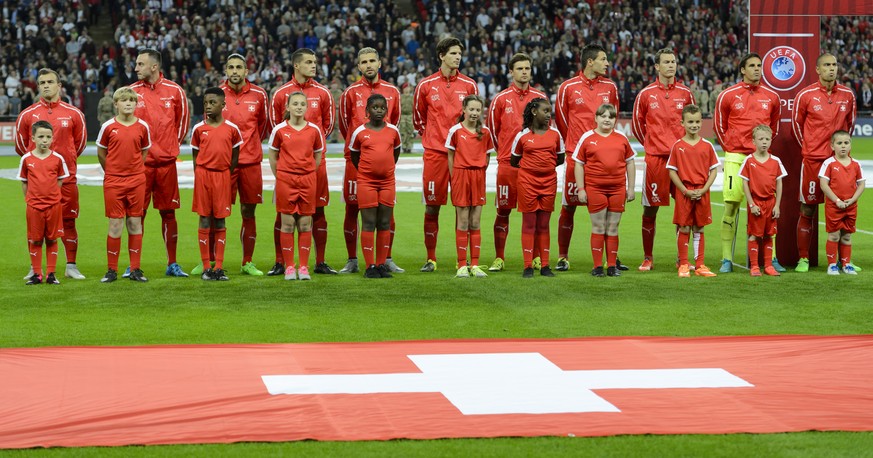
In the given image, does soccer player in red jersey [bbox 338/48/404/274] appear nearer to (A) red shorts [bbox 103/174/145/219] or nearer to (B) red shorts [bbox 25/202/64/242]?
(A) red shorts [bbox 103/174/145/219]

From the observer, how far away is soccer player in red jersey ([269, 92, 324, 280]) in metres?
10.5

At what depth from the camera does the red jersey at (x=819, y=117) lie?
36.7 ft

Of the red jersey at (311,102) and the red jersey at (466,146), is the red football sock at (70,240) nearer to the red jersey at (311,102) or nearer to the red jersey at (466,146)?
the red jersey at (311,102)

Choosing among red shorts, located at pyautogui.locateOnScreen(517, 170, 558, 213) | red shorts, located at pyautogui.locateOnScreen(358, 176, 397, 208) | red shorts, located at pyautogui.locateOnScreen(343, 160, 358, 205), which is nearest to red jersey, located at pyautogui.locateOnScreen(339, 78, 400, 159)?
red shorts, located at pyautogui.locateOnScreen(343, 160, 358, 205)

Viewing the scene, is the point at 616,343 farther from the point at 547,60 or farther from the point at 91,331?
the point at 547,60

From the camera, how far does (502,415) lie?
577 centimetres

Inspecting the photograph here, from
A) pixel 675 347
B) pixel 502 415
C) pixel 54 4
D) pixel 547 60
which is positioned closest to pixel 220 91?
pixel 675 347

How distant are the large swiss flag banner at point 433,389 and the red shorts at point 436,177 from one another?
3749 millimetres

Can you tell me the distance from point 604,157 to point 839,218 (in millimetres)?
2260

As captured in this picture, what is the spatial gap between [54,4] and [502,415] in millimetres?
35371

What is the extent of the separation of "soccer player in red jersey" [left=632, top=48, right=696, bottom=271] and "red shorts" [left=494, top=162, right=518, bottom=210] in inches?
48.9

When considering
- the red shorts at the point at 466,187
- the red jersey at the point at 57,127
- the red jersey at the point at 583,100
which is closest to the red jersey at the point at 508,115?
the red jersey at the point at 583,100

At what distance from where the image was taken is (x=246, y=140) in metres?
10.9

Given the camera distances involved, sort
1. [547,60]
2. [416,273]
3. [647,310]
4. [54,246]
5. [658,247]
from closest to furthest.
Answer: [647,310], [54,246], [416,273], [658,247], [547,60]
